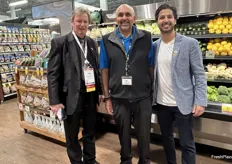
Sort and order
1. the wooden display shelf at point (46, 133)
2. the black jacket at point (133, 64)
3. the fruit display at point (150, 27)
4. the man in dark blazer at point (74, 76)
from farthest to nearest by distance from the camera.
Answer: the fruit display at point (150, 27)
the wooden display shelf at point (46, 133)
the man in dark blazer at point (74, 76)
the black jacket at point (133, 64)

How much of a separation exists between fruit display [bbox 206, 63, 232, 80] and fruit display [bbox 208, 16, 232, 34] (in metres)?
0.49

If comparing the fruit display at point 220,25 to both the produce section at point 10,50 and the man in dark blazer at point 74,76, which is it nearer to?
the man in dark blazer at point 74,76

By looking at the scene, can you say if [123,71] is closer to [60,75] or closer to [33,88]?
[60,75]

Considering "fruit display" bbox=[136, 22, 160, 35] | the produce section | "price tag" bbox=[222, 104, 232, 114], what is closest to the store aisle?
"price tag" bbox=[222, 104, 232, 114]

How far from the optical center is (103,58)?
1.98 meters

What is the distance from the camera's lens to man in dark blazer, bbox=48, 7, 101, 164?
207 cm

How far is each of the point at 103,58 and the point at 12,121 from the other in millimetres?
3539

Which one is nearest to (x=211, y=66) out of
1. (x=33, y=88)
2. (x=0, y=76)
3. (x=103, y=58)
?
(x=103, y=58)

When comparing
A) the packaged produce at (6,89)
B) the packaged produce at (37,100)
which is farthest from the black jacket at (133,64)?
the packaged produce at (6,89)

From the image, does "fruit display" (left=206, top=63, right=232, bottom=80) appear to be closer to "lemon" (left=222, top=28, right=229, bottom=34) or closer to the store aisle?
"lemon" (left=222, top=28, right=229, bottom=34)

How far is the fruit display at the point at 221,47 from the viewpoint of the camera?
A: 8.77ft

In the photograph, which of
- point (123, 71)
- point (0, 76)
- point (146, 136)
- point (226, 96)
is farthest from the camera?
point (0, 76)

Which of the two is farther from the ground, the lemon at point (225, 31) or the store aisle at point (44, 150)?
the lemon at point (225, 31)

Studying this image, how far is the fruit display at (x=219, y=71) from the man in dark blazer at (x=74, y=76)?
161cm
